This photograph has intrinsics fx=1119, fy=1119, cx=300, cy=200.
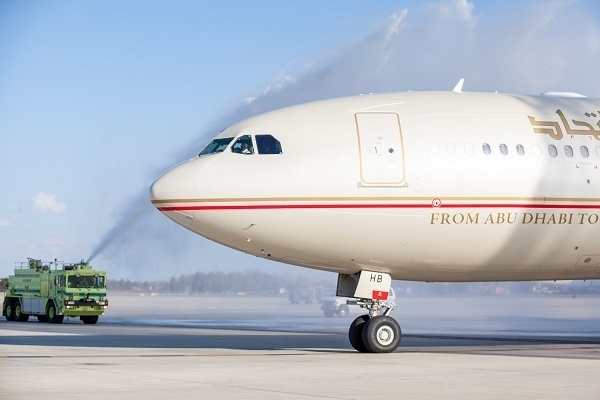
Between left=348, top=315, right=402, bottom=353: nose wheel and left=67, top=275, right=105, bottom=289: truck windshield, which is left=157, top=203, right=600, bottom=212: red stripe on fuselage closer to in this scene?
left=348, top=315, right=402, bottom=353: nose wheel

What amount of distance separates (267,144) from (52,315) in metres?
31.7

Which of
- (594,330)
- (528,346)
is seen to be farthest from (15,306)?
(528,346)

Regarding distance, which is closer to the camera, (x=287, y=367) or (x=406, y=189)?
(x=287, y=367)

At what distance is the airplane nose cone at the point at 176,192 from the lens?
24.1 m

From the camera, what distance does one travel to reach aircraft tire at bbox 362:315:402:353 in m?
25.2

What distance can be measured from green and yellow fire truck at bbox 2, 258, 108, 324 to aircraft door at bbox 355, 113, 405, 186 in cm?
2953

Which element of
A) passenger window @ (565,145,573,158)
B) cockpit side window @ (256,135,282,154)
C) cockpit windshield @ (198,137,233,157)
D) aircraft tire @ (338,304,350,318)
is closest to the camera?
cockpit side window @ (256,135,282,154)

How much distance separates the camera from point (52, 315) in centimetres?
5378

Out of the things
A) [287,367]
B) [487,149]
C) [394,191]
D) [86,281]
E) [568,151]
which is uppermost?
[568,151]

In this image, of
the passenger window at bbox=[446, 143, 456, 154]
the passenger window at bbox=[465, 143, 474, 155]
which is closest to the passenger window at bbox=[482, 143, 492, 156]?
the passenger window at bbox=[465, 143, 474, 155]

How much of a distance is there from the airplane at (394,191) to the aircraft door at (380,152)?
0.03 metres

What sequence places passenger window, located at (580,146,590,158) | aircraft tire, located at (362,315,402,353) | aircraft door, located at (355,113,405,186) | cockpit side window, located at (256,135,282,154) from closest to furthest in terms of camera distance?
aircraft door, located at (355,113,405,186) < cockpit side window, located at (256,135,282,154) < aircraft tire, located at (362,315,402,353) < passenger window, located at (580,146,590,158)

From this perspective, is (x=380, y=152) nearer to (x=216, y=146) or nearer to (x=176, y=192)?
(x=216, y=146)

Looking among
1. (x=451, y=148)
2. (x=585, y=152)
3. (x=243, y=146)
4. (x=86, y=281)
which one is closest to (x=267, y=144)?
(x=243, y=146)
